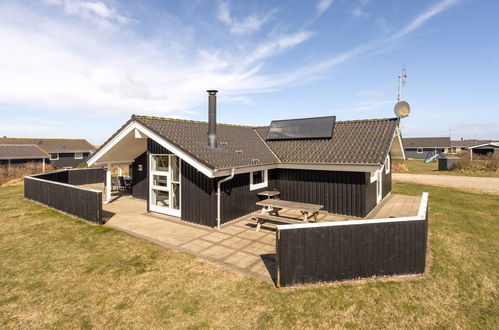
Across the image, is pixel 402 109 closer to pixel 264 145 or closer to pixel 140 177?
pixel 264 145

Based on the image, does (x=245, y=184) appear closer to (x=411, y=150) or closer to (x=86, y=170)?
(x=86, y=170)

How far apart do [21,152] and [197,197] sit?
35.1 metres

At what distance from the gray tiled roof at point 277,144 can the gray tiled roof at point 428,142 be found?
1953 inches

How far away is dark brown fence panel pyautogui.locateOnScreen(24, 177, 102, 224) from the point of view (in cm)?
1020

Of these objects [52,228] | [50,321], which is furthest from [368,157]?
[52,228]

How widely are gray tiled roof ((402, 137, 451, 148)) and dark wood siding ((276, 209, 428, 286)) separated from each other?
56.5 meters

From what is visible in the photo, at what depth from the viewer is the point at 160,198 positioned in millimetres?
11648

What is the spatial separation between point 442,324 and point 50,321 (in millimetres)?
7041

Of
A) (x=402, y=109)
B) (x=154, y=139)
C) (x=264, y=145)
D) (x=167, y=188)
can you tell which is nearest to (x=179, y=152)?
(x=154, y=139)

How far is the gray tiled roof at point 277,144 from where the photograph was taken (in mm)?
10195

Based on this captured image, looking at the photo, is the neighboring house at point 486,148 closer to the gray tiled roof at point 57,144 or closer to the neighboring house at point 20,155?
the neighboring house at point 20,155

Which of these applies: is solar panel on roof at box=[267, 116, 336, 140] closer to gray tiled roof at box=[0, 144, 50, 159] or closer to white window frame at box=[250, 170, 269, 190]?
white window frame at box=[250, 170, 269, 190]

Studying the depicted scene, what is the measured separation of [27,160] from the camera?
3262 centimetres

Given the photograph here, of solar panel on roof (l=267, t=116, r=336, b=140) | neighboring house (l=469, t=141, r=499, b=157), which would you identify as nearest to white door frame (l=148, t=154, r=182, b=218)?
solar panel on roof (l=267, t=116, r=336, b=140)
